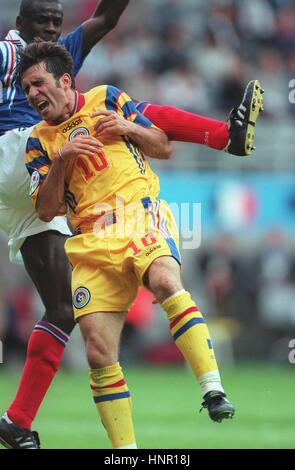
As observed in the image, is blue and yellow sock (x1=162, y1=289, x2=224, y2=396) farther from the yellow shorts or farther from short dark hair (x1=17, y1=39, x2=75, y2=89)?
short dark hair (x1=17, y1=39, x2=75, y2=89)

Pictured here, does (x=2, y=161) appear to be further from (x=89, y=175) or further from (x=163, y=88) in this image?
(x=163, y=88)

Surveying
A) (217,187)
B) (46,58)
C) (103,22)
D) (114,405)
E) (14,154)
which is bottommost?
(114,405)

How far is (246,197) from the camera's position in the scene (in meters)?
15.9

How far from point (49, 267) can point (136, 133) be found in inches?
47.0

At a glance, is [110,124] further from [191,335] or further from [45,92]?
[191,335]

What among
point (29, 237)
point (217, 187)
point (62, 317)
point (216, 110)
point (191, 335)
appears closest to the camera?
point (191, 335)

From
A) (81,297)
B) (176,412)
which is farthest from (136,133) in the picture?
(176,412)

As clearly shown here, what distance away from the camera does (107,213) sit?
18.7 ft

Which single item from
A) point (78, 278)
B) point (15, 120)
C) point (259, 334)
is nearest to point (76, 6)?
point (259, 334)

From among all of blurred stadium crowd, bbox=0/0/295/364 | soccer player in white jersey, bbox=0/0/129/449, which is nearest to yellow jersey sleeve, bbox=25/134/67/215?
soccer player in white jersey, bbox=0/0/129/449

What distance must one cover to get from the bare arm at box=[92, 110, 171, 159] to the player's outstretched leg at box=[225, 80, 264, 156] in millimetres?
375

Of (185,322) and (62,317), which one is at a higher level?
(62,317)

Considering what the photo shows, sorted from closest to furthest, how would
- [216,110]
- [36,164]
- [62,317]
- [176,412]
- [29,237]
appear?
[36,164]
[62,317]
[29,237]
[176,412]
[216,110]
